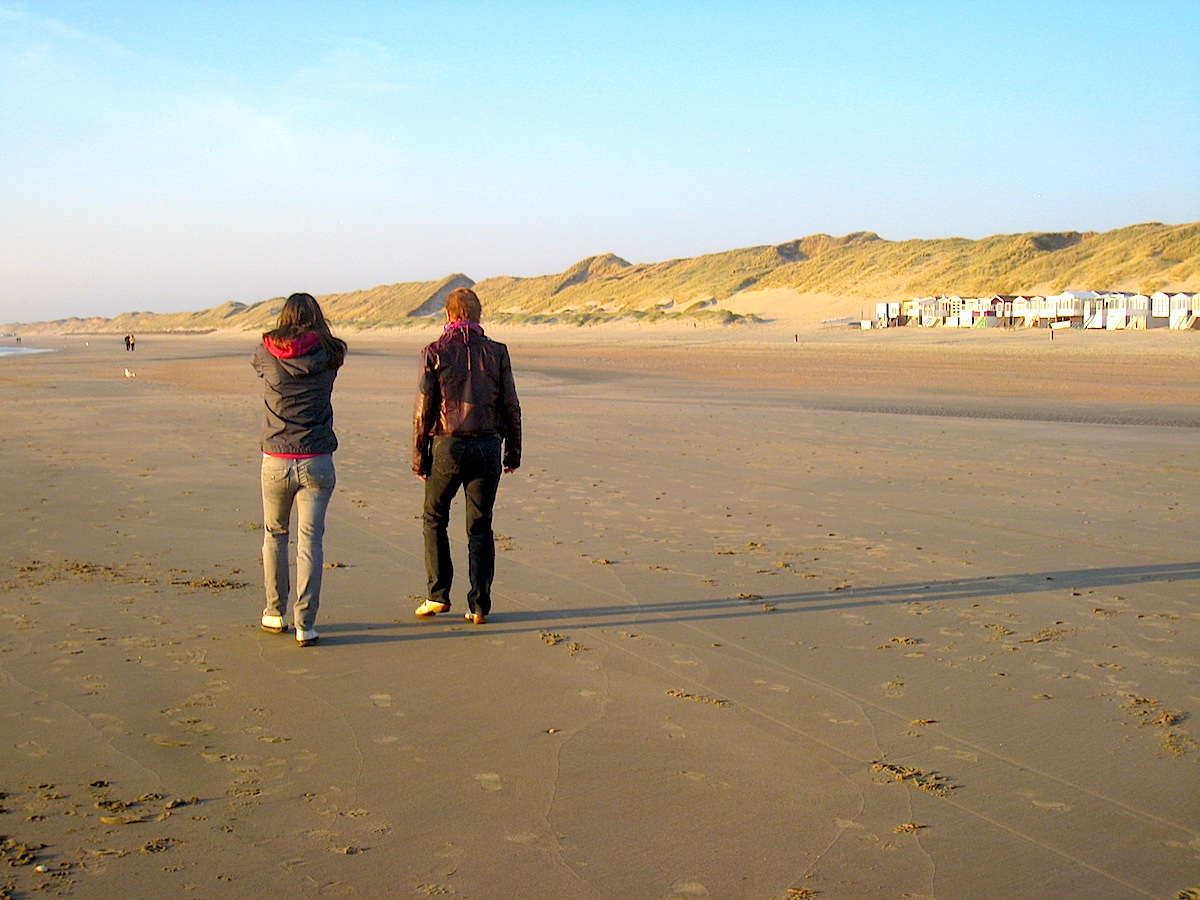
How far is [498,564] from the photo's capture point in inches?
267

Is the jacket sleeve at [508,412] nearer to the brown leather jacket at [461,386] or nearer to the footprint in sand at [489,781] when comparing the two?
the brown leather jacket at [461,386]

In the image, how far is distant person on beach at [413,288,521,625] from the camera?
5.36 meters

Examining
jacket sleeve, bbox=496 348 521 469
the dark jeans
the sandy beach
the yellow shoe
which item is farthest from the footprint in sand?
jacket sleeve, bbox=496 348 521 469

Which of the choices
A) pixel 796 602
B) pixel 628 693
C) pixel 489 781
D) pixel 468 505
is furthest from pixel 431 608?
pixel 489 781

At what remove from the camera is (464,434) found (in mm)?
5355

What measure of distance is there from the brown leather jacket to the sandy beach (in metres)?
1.00

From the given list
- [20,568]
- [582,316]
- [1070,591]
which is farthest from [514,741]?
[582,316]

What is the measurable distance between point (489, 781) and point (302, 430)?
220cm

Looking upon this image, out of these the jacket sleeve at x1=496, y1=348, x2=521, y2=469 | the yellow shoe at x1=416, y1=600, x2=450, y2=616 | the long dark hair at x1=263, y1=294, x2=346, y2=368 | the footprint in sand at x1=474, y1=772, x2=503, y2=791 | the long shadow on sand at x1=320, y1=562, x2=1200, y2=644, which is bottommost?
the long shadow on sand at x1=320, y1=562, x2=1200, y2=644

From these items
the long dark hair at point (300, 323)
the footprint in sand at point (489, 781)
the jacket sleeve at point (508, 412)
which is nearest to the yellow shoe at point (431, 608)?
the jacket sleeve at point (508, 412)

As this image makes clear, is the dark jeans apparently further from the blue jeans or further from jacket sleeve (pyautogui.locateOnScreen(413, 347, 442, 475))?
the blue jeans

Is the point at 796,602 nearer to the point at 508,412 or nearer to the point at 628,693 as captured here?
the point at 628,693

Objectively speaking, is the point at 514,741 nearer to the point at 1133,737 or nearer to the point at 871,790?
the point at 871,790

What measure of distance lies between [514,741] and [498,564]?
9.74 ft
